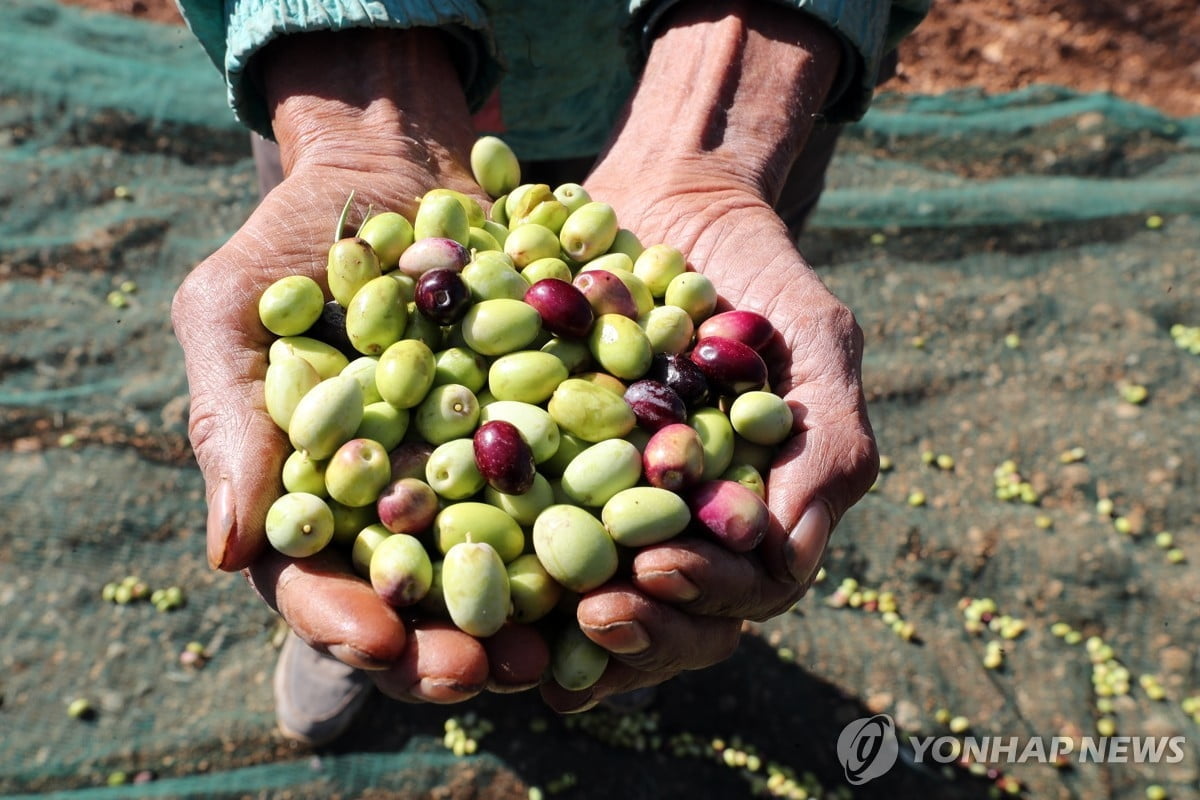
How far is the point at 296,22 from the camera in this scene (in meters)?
2.25

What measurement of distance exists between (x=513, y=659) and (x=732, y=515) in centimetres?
46

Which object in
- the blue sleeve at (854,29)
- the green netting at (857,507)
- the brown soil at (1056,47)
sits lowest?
the green netting at (857,507)

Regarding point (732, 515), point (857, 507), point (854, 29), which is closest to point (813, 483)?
point (732, 515)

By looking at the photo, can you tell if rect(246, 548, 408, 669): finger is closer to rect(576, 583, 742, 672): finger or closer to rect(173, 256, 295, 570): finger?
rect(173, 256, 295, 570): finger

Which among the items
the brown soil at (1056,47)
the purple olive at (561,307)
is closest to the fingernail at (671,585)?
the purple olive at (561,307)

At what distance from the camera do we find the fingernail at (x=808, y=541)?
5.89 ft

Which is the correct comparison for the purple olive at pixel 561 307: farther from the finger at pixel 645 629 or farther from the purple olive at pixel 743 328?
the finger at pixel 645 629

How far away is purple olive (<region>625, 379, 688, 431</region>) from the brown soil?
507 cm

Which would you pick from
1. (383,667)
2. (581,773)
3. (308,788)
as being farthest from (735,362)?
(308,788)

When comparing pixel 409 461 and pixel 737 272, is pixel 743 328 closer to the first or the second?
pixel 737 272

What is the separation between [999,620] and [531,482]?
2.47 meters

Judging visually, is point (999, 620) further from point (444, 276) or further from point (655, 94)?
point (444, 276)

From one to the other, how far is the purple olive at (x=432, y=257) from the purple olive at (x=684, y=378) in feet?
1.50

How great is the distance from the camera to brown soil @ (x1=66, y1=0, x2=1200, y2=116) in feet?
20.9
